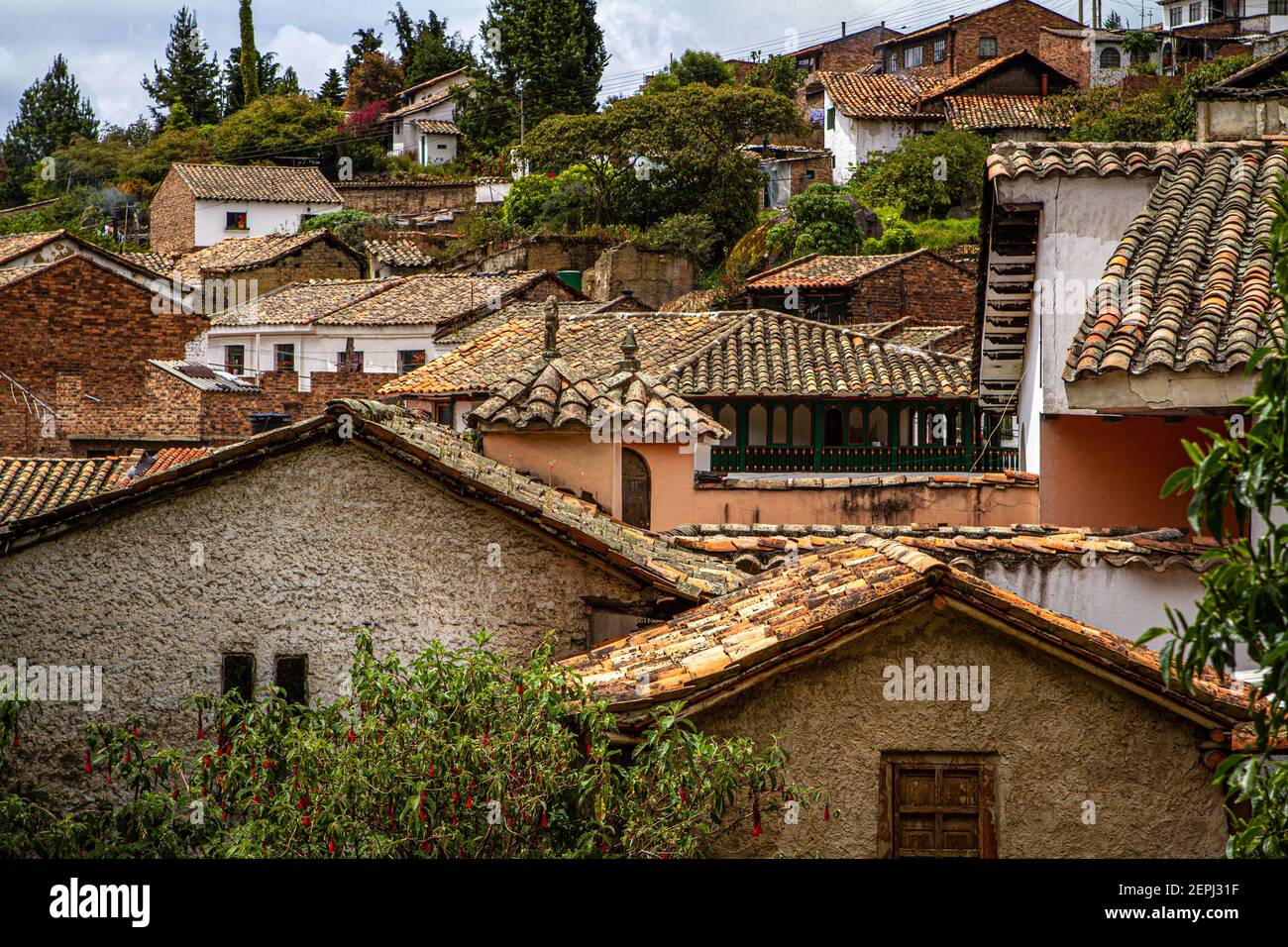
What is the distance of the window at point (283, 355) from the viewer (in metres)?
42.6

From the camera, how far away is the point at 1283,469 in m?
4.41

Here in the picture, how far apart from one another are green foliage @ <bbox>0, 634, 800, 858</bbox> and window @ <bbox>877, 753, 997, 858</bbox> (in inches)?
31.0

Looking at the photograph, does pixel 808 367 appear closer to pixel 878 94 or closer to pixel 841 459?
pixel 841 459

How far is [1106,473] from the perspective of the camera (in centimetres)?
1320

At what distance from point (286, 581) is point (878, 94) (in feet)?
176

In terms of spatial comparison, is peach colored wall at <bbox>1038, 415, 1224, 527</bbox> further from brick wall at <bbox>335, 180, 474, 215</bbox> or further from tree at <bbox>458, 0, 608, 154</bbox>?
tree at <bbox>458, 0, 608, 154</bbox>

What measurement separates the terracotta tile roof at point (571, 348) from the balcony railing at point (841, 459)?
2004 mm

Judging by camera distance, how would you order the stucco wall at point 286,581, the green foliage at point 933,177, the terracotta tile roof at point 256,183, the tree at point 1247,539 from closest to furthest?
the tree at point 1247,539 < the stucco wall at point 286,581 < the green foliage at point 933,177 < the terracotta tile roof at point 256,183

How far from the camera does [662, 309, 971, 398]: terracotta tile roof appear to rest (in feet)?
87.5

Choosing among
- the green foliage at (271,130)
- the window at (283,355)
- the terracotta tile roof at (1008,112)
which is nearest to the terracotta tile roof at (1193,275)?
the window at (283,355)

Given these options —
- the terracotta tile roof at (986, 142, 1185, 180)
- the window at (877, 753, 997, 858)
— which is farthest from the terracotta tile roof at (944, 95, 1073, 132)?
the window at (877, 753, 997, 858)

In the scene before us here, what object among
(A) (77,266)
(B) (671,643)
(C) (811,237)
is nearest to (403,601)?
(B) (671,643)

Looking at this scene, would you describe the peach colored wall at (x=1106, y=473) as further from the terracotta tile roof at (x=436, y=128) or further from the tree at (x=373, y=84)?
the tree at (x=373, y=84)

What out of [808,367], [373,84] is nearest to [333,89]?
[373,84]
